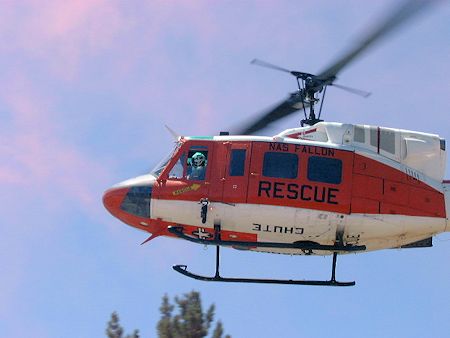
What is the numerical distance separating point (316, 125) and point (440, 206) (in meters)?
3.19

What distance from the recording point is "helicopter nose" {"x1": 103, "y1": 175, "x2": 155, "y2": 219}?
23.7m

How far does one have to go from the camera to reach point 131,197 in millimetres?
23828

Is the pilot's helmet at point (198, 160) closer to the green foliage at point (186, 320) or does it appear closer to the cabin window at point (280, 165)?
the cabin window at point (280, 165)

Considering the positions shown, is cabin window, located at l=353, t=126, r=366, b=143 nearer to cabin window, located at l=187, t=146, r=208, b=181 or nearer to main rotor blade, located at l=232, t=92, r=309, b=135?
main rotor blade, located at l=232, t=92, r=309, b=135

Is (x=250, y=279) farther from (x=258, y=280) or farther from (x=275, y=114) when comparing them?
(x=275, y=114)

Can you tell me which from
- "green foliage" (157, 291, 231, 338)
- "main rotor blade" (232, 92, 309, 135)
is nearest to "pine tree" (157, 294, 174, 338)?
"green foliage" (157, 291, 231, 338)

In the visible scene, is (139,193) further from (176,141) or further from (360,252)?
(360,252)

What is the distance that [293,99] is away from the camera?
25531 millimetres

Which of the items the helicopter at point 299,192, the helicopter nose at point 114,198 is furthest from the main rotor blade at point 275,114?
the helicopter nose at point 114,198

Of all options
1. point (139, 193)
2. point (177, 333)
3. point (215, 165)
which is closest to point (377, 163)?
point (215, 165)

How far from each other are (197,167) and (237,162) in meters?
0.90

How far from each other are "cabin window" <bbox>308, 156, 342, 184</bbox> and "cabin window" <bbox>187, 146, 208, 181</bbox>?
2245 mm

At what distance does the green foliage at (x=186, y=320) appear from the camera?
100ft

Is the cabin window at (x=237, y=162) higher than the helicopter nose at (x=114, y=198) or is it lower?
higher
